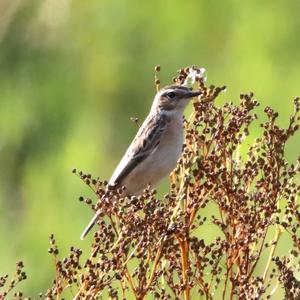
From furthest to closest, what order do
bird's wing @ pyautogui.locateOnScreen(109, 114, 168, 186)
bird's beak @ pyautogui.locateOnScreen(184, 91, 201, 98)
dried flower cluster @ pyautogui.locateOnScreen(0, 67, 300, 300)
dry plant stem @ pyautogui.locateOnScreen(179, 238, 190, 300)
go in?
bird's wing @ pyautogui.locateOnScreen(109, 114, 168, 186) < bird's beak @ pyautogui.locateOnScreen(184, 91, 201, 98) < dry plant stem @ pyautogui.locateOnScreen(179, 238, 190, 300) < dried flower cluster @ pyautogui.locateOnScreen(0, 67, 300, 300)

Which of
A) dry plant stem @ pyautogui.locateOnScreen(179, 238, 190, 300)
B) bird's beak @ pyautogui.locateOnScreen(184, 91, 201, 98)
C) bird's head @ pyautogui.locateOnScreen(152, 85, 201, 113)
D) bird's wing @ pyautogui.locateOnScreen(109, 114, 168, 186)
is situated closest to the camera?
dry plant stem @ pyautogui.locateOnScreen(179, 238, 190, 300)

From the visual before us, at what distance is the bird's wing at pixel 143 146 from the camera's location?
773cm

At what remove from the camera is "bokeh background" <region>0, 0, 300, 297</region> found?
1372cm

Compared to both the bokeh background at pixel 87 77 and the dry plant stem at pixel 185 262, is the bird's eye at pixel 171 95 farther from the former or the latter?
the bokeh background at pixel 87 77

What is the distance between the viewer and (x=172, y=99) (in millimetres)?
→ 7684

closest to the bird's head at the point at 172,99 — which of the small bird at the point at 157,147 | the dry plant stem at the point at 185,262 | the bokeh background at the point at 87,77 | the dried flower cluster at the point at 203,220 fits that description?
the small bird at the point at 157,147

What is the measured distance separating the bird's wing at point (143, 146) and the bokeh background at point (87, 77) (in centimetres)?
472

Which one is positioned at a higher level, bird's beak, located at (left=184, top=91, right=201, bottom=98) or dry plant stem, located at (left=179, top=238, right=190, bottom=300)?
bird's beak, located at (left=184, top=91, right=201, bottom=98)

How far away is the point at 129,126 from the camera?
50.3 feet

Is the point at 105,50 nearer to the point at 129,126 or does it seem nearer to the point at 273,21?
the point at 129,126

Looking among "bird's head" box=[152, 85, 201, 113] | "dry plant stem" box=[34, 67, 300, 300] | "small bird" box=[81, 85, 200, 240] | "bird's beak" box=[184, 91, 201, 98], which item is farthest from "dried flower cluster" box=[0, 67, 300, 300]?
"small bird" box=[81, 85, 200, 240]

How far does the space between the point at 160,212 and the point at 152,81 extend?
33.1 ft

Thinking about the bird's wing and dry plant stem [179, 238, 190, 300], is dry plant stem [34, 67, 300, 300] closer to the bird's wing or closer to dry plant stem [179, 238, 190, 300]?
dry plant stem [179, 238, 190, 300]

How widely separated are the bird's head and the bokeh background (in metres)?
4.65
